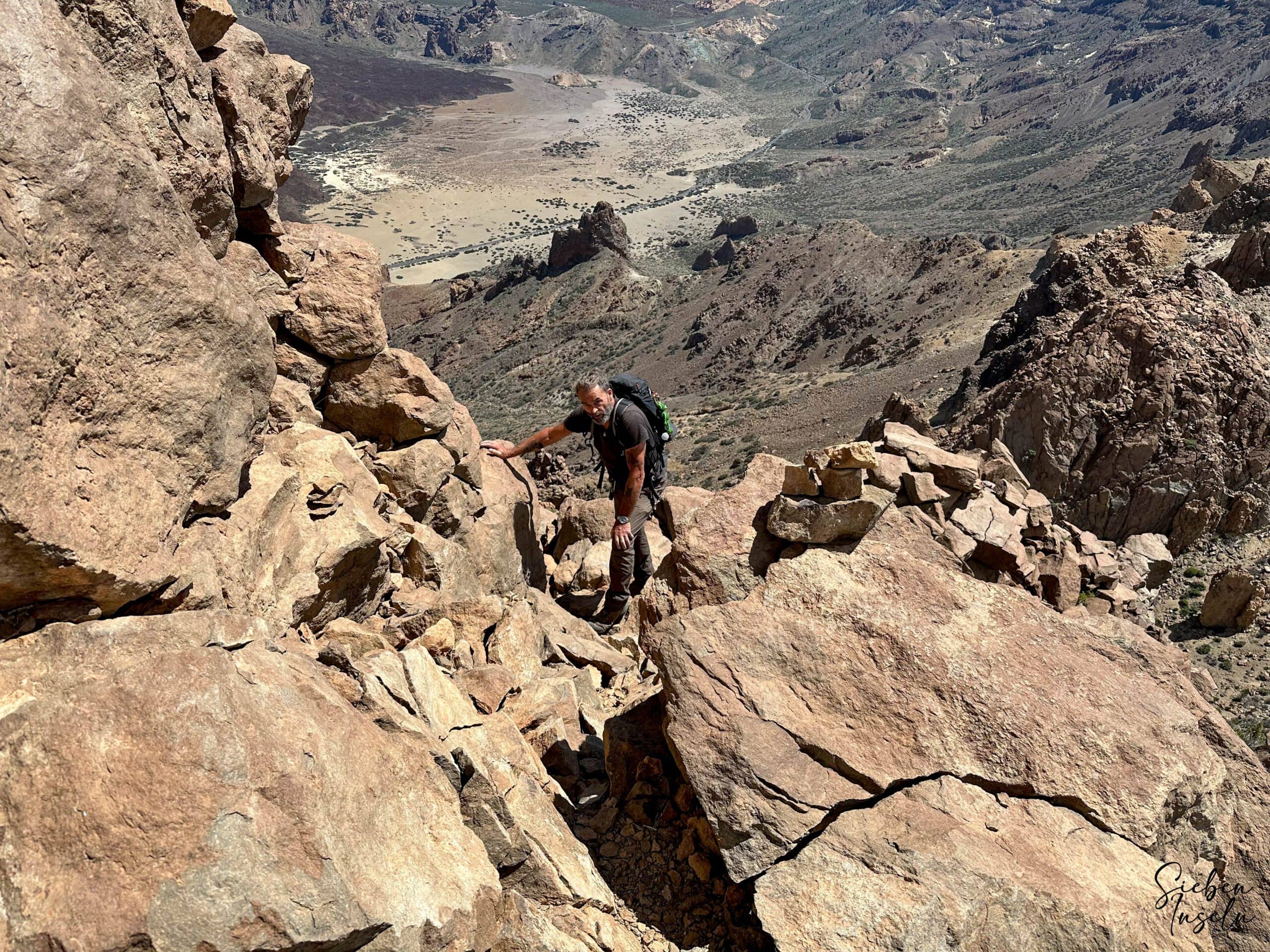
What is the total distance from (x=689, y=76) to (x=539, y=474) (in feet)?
556

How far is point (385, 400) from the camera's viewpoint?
8.84 metres

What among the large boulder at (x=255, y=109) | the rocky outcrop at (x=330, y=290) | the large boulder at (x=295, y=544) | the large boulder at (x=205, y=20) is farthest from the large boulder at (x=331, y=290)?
the large boulder at (x=205, y=20)

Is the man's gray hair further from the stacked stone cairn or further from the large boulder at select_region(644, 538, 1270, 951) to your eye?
the large boulder at select_region(644, 538, 1270, 951)

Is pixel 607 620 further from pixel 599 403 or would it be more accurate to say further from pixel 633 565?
pixel 599 403

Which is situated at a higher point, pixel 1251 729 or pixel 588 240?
pixel 1251 729

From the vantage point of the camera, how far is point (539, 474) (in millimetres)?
17266

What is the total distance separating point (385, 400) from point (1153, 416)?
483 inches

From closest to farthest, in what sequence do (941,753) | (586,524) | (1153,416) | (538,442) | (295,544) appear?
(941,753), (295,544), (538,442), (586,524), (1153,416)

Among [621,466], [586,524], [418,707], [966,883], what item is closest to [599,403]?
[621,466]

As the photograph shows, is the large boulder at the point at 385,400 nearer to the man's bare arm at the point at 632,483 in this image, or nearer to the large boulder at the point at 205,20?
the man's bare arm at the point at 632,483

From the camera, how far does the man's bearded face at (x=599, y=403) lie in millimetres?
7281

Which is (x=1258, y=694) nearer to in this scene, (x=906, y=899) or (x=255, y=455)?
(x=906, y=899)

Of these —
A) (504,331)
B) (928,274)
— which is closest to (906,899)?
(928,274)

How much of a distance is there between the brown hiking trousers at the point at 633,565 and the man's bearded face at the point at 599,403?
85cm
